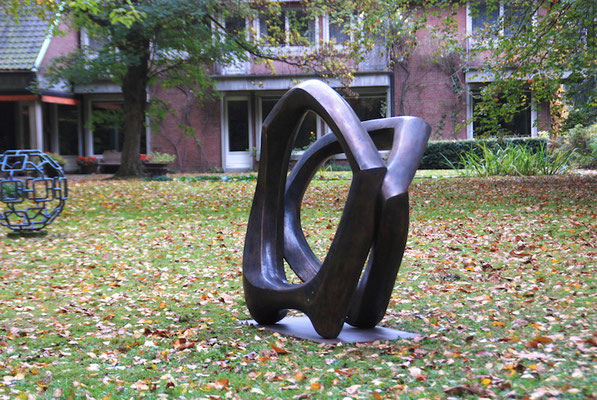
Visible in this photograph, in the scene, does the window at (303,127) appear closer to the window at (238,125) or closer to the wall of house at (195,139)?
the window at (238,125)

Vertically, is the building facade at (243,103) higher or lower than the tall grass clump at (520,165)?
higher

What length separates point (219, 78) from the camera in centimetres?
2659

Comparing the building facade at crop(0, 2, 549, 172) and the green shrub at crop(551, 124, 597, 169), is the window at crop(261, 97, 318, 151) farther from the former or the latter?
the green shrub at crop(551, 124, 597, 169)

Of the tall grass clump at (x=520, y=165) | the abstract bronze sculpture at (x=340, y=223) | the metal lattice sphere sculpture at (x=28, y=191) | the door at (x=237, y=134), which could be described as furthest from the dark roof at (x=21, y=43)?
the abstract bronze sculpture at (x=340, y=223)

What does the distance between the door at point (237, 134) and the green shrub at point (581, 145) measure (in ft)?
42.6

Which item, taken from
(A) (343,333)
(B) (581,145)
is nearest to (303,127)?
(B) (581,145)

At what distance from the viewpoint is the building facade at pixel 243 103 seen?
2586 centimetres

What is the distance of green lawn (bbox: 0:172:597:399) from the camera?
389cm

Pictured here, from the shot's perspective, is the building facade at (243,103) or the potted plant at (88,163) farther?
the potted plant at (88,163)

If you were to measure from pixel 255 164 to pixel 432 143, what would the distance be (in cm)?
805

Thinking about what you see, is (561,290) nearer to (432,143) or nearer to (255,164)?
(432,143)

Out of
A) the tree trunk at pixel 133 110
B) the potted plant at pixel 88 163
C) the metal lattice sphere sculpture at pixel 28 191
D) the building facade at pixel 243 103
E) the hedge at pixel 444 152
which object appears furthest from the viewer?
the potted plant at pixel 88 163

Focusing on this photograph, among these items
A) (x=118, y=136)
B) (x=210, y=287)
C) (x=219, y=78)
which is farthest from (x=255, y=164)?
(x=210, y=287)

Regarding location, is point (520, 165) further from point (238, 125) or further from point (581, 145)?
point (238, 125)
